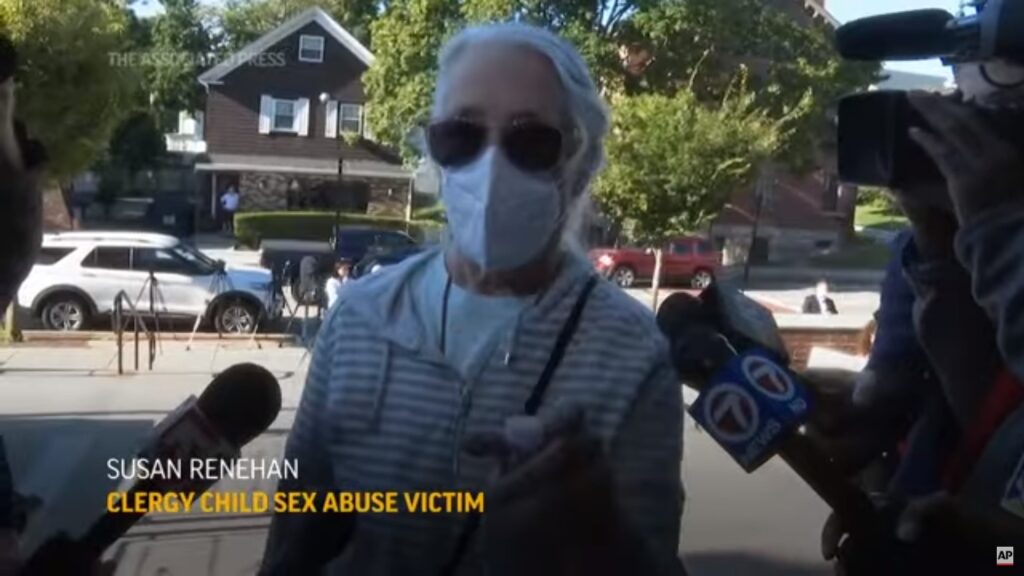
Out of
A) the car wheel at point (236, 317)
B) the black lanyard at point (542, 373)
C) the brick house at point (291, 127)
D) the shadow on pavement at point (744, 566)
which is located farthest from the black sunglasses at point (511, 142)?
the shadow on pavement at point (744, 566)

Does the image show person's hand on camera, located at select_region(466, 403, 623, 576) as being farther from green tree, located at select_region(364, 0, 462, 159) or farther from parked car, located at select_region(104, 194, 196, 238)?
parked car, located at select_region(104, 194, 196, 238)

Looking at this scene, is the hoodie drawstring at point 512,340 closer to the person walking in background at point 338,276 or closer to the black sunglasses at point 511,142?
the black sunglasses at point 511,142

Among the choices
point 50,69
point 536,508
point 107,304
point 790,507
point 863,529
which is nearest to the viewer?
point 536,508

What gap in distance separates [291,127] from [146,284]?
76cm

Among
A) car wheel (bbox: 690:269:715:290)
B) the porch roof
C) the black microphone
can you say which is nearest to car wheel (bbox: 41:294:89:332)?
the porch roof

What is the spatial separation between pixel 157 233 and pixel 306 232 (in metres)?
0.19

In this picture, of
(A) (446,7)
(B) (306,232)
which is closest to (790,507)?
(B) (306,232)

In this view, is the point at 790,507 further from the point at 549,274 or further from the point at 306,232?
the point at 549,274

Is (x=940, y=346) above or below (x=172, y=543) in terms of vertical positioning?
above

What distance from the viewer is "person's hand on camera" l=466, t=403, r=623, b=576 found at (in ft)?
2.72

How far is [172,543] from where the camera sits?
1.83 meters

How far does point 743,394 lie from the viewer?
0.88 meters

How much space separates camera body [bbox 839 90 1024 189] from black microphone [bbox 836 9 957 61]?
0.04 meters

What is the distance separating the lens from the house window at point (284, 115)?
1738 millimetres
